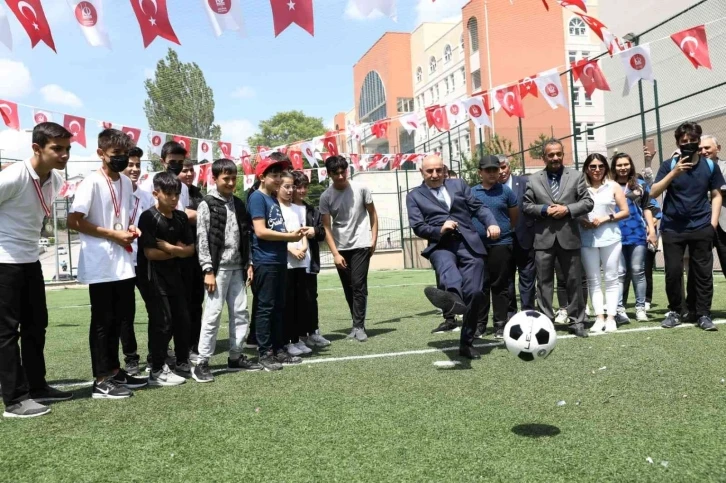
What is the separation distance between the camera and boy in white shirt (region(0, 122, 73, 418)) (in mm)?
3617

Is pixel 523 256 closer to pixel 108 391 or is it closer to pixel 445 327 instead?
pixel 445 327

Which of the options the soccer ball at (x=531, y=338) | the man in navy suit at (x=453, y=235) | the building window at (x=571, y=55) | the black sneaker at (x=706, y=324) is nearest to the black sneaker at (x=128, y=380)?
the man in navy suit at (x=453, y=235)

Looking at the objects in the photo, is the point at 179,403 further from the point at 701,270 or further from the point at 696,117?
the point at 696,117

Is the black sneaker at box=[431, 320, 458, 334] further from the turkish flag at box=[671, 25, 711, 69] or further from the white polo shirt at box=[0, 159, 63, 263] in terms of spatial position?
the turkish flag at box=[671, 25, 711, 69]

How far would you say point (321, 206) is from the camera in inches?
249

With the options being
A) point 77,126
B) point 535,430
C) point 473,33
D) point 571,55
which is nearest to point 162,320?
point 535,430

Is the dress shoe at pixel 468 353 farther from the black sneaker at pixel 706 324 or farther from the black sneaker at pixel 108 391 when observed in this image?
the black sneaker at pixel 108 391

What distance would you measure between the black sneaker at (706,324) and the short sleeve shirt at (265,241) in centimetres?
398

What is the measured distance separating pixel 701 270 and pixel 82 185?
554 cm

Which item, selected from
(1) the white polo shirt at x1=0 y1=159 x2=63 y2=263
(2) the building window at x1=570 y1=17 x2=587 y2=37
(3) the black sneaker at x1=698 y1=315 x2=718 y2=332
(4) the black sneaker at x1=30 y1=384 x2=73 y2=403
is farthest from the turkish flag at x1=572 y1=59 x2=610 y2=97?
(2) the building window at x1=570 y1=17 x2=587 y2=37

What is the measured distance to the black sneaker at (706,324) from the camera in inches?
213

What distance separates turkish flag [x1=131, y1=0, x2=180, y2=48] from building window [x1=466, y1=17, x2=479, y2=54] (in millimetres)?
38284

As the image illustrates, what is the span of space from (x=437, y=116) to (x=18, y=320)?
13.0 meters

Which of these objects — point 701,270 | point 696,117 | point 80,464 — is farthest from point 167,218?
point 696,117
